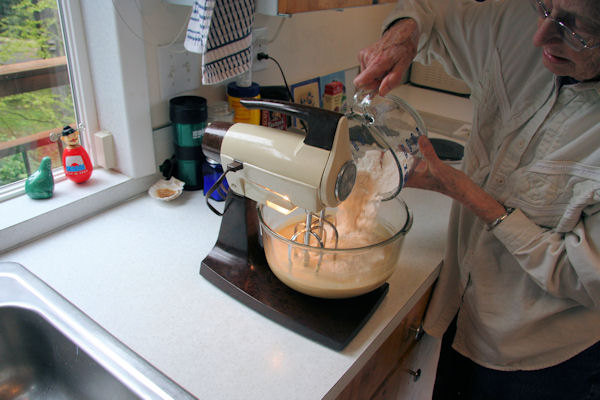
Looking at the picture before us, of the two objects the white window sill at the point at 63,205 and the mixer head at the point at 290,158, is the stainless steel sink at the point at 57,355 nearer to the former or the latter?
the white window sill at the point at 63,205

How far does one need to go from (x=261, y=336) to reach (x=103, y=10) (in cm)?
76

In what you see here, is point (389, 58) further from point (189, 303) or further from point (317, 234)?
point (189, 303)

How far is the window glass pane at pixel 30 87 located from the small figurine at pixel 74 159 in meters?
0.08

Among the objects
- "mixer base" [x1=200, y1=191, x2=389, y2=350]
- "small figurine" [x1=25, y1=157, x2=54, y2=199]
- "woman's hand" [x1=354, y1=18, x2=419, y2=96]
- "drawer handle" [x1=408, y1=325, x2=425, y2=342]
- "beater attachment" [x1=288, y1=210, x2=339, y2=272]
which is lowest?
"drawer handle" [x1=408, y1=325, x2=425, y2=342]

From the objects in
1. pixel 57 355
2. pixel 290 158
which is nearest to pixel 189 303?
pixel 57 355

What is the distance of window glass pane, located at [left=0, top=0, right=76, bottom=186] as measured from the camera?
998 millimetres

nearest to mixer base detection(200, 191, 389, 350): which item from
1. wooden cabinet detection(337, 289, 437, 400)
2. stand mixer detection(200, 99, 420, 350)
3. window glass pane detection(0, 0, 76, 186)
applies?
stand mixer detection(200, 99, 420, 350)

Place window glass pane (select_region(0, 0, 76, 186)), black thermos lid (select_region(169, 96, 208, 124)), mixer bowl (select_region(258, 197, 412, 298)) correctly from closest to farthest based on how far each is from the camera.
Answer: mixer bowl (select_region(258, 197, 412, 298))
window glass pane (select_region(0, 0, 76, 186))
black thermos lid (select_region(169, 96, 208, 124))

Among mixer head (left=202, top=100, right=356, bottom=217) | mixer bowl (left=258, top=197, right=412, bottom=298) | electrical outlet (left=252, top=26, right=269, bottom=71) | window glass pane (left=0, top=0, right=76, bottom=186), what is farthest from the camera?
electrical outlet (left=252, top=26, right=269, bottom=71)

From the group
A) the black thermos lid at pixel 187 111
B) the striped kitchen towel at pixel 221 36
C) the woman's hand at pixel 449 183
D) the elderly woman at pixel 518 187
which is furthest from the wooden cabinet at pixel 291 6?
the woman's hand at pixel 449 183

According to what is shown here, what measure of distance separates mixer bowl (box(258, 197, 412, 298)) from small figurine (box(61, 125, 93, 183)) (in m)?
0.51

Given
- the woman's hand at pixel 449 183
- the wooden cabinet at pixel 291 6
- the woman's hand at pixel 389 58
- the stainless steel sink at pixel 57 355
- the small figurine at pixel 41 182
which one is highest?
the wooden cabinet at pixel 291 6

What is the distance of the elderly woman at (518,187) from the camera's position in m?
0.80

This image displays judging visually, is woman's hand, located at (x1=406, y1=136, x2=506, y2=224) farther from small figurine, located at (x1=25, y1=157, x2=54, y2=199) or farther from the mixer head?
small figurine, located at (x1=25, y1=157, x2=54, y2=199)
